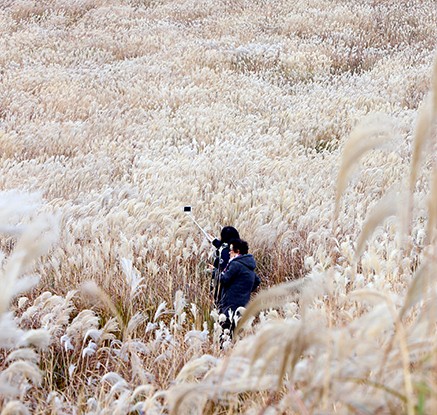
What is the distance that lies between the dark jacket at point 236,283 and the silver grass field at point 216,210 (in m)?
0.19

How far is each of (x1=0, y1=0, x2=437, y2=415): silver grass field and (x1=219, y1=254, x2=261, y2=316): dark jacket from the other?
19cm

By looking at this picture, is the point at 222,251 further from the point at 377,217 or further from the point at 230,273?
the point at 377,217

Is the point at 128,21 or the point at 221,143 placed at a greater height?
the point at 128,21

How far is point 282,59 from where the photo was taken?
588 inches

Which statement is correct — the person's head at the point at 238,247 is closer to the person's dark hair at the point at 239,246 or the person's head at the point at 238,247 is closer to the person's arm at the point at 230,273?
the person's dark hair at the point at 239,246

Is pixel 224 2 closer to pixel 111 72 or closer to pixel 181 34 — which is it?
pixel 181 34

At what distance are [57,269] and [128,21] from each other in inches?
664

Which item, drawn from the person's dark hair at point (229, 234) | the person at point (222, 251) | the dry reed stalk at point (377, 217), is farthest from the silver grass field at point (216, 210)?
the person's dark hair at point (229, 234)

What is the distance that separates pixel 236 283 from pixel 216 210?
56.1 inches

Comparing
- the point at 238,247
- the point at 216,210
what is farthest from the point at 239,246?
the point at 216,210

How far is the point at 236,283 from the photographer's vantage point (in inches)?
189

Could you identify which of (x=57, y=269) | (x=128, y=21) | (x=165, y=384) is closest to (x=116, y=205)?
(x=57, y=269)

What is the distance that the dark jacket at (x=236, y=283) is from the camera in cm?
476

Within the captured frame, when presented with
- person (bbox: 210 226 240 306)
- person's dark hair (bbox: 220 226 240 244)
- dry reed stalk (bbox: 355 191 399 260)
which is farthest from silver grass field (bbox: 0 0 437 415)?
person's dark hair (bbox: 220 226 240 244)
